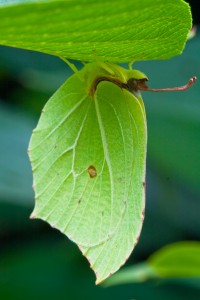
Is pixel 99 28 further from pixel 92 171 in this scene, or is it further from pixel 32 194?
pixel 32 194

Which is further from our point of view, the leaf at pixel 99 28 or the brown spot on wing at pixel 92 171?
the brown spot on wing at pixel 92 171

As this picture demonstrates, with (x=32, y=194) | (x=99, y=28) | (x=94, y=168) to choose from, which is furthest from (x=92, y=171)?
(x=32, y=194)

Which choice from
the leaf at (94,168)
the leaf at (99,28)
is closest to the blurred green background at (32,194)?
the leaf at (94,168)

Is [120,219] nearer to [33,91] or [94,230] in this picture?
[94,230]

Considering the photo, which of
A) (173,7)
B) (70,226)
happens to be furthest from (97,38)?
(70,226)

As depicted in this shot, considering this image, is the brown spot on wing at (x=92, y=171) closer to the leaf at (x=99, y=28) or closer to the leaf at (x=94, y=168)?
the leaf at (x=94, y=168)

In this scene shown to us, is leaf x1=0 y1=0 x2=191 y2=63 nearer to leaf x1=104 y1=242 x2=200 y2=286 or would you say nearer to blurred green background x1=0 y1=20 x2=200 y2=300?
leaf x1=104 y1=242 x2=200 y2=286
